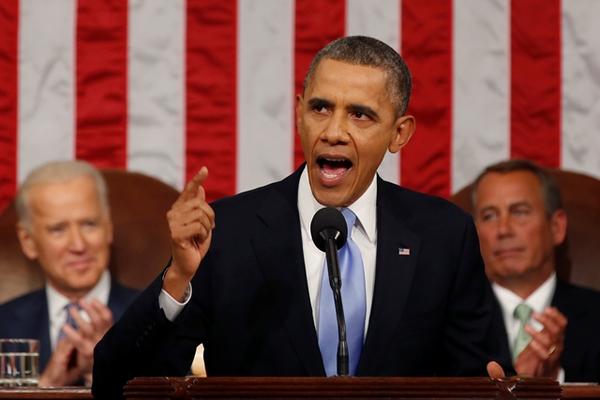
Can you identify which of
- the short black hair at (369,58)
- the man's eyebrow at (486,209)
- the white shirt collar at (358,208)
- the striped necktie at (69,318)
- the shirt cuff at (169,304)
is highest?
the short black hair at (369,58)

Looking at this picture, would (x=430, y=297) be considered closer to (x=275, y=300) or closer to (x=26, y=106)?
(x=275, y=300)

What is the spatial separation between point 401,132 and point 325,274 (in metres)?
0.46

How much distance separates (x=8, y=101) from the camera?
5.18 meters

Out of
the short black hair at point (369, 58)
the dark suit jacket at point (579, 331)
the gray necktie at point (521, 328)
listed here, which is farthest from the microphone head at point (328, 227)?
the gray necktie at point (521, 328)

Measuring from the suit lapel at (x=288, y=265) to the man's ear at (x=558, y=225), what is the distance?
84.2 inches

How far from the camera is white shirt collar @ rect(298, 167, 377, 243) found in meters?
3.21

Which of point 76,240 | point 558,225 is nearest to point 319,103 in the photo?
point 76,240

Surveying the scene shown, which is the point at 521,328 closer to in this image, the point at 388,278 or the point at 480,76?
the point at 480,76

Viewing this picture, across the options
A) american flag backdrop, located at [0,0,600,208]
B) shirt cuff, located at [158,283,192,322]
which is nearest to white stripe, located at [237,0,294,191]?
american flag backdrop, located at [0,0,600,208]

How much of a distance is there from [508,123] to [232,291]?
253cm

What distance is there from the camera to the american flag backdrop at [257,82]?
17.1ft

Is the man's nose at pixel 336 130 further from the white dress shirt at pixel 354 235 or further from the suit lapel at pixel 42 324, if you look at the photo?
the suit lapel at pixel 42 324

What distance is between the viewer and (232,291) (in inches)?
120

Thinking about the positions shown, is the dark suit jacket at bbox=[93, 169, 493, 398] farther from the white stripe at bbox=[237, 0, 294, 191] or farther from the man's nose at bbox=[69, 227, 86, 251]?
the white stripe at bbox=[237, 0, 294, 191]
